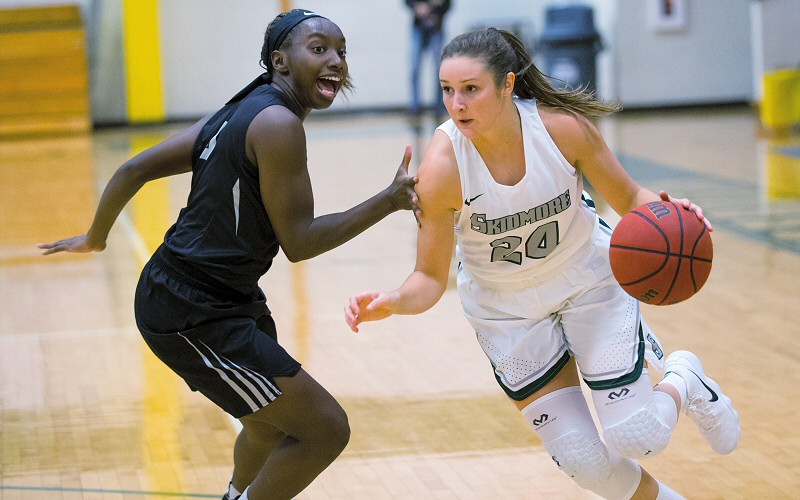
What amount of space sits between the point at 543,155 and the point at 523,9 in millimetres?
15056

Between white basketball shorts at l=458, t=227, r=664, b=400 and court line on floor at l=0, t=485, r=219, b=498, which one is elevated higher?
white basketball shorts at l=458, t=227, r=664, b=400

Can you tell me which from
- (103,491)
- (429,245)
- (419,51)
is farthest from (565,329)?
(419,51)

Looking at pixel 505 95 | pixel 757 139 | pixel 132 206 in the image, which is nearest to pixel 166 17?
pixel 132 206

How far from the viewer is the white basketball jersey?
10.7 ft

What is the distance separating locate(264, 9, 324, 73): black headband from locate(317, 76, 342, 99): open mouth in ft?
0.56

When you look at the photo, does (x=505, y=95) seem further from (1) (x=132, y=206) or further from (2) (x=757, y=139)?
(2) (x=757, y=139)

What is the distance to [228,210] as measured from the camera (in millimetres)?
A: 3137

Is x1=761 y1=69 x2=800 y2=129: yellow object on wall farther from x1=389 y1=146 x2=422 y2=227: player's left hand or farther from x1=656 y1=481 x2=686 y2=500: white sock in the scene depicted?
x1=389 y1=146 x2=422 y2=227: player's left hand

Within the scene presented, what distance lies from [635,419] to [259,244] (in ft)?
3.97

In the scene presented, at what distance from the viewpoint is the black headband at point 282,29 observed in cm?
Result: 323

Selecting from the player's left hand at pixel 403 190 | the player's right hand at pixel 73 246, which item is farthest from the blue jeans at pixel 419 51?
the player's left hand at pixel 403 190

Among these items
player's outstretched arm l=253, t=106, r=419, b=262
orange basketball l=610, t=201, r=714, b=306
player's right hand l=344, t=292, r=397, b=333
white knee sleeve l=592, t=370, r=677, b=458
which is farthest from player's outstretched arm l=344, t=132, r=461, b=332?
white knee sleeve l=592, t=370, r=677, b=458

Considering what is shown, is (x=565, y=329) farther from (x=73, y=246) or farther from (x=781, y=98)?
(x=781, y=98)

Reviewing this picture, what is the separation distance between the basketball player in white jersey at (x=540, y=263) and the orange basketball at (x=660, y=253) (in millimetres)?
100
